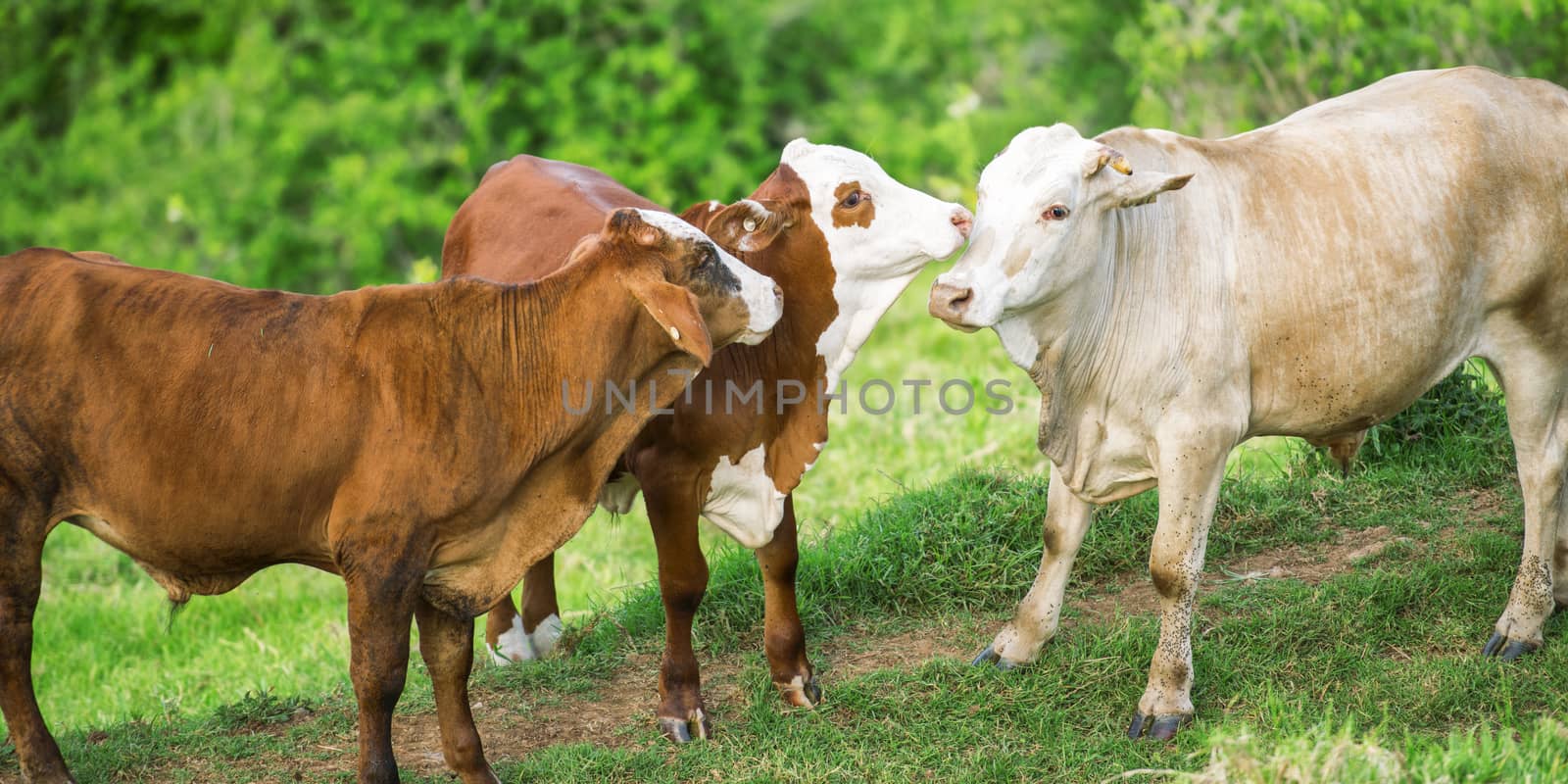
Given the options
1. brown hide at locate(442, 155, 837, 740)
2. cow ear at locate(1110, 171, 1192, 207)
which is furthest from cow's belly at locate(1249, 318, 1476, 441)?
brown hide at locate(442, 155, 837, 740)

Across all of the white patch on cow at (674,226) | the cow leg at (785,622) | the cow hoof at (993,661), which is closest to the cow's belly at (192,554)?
the white patch on cow at (674,226)

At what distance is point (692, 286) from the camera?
4.19 m

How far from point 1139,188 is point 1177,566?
41.8 inches

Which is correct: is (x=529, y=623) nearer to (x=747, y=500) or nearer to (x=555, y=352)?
(x=747, y=500)

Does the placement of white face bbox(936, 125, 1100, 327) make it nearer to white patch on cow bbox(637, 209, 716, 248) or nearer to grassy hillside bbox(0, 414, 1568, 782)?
white patch on cow bbox(637, 209, 716, 248)

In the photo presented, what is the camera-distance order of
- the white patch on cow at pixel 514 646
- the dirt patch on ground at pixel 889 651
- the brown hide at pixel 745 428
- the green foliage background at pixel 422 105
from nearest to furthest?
the brown hide at pixel 745 428, the dirt patch on ground at pixel 889 651, the white patch on cow at pixel 514 646, the green foliage background at pixel 422 105

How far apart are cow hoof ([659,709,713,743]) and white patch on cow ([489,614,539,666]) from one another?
39.7 inches

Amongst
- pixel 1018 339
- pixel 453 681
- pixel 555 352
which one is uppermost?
pixel 555 352

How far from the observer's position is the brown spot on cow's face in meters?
4.60

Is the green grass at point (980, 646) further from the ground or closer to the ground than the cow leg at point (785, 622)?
closer to the ground

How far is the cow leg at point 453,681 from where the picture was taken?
430cm

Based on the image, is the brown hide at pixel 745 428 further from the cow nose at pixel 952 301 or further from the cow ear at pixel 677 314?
the cow nose at pixel 952 301

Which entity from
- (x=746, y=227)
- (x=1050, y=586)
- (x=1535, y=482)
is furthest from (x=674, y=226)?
(x=1535, y=482)

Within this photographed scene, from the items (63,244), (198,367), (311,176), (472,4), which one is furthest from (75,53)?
(198,367)
